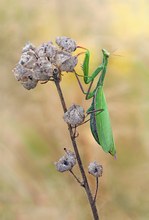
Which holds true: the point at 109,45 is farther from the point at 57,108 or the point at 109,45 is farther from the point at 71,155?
the point at 71,155

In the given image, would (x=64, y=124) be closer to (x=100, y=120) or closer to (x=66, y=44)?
(x=100, y=120)

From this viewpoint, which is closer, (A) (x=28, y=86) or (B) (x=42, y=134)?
(A) (x=28, y=86)

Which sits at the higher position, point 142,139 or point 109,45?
point 109,45

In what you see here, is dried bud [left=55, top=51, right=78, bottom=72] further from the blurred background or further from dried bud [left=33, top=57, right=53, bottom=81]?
the blurred background

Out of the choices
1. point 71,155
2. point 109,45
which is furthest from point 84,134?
point 71,155

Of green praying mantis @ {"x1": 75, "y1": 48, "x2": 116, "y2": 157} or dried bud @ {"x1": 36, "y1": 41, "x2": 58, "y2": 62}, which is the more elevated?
dried bud @ {"x1": 36, "y1": 41, "x2": 58, "y2": 62}

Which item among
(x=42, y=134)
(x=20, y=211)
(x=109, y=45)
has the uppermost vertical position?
(x=109, y=45)

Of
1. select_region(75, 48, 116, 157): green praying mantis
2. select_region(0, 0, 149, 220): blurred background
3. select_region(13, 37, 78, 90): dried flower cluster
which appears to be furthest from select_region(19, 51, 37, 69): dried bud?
select_region(0, 0, 149, 220): blurred background
